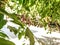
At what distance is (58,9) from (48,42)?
2.93 meters

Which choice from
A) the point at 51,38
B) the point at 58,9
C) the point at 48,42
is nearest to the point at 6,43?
the point at 58,9

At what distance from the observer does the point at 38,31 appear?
536 centimetres

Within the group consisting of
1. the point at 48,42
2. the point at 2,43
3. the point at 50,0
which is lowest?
the point at 2,43

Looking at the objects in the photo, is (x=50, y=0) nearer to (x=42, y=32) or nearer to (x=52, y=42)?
(x=52, y=42)

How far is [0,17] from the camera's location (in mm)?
357

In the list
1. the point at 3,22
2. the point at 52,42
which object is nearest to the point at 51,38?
the point at 52,42

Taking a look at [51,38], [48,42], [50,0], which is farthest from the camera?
[51,38]

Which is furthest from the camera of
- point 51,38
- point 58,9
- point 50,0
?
point 51,38

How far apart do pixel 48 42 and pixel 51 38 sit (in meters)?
0.35

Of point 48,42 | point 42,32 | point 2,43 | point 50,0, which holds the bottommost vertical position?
point 2,43

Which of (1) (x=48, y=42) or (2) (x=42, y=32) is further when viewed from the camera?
(2) (x=42, y=32)

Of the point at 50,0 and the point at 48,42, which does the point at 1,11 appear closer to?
the point at 50,0

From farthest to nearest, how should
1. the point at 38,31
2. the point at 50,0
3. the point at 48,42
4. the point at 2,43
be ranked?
the point at 38,31 → the point at 48,42 → the point at 50,0 → the point at 2,43

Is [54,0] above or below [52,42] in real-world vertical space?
below
